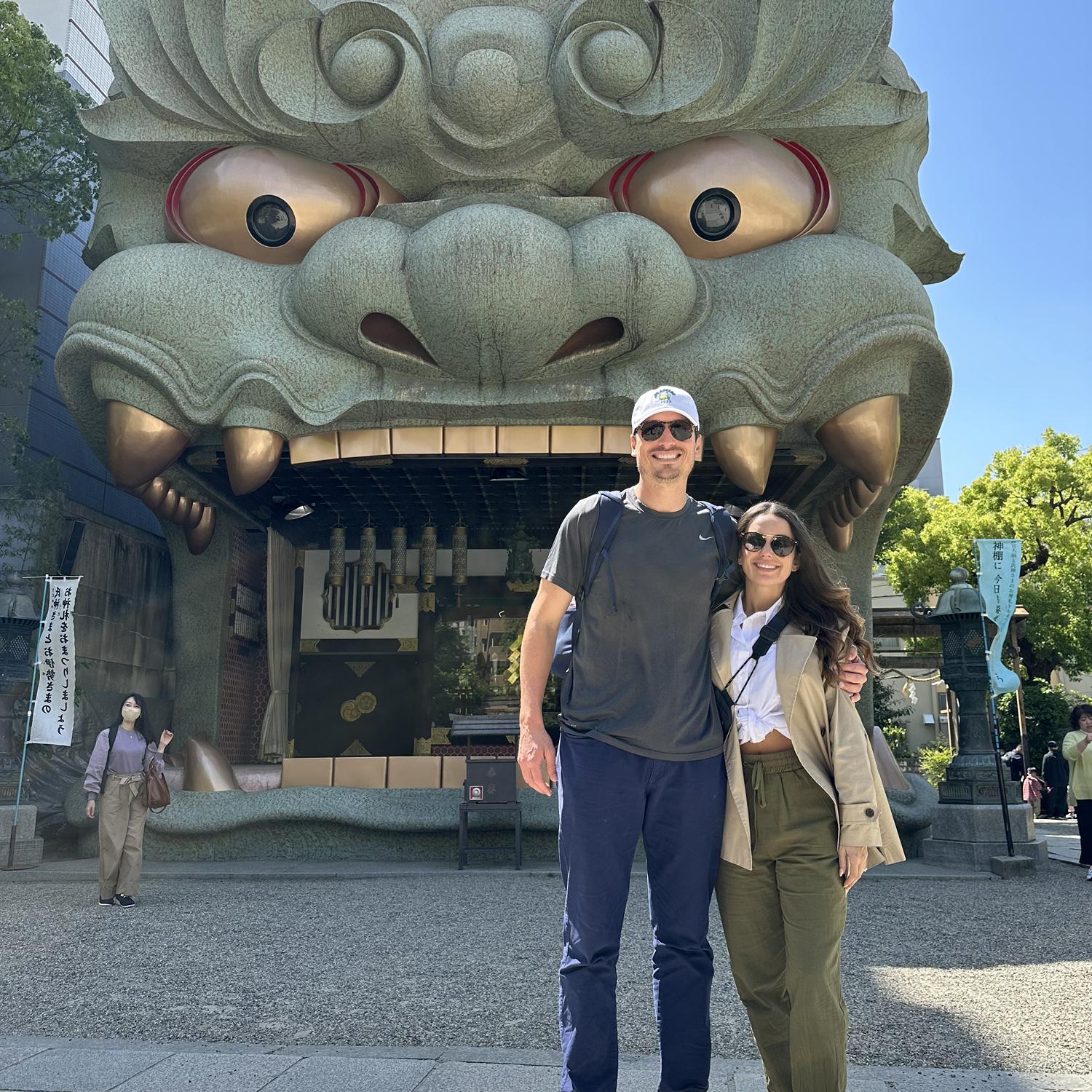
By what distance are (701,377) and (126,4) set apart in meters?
6.41

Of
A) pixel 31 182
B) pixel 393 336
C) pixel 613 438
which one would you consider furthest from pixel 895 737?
pixel 31 182

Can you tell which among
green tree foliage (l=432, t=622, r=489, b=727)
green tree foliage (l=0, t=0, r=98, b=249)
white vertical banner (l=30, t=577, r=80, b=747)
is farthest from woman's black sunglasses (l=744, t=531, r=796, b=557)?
green tree foliage (l=0, t=0, r=98, b=249)

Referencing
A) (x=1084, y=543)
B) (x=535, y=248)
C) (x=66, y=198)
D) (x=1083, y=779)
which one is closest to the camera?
(x=535, y=248)

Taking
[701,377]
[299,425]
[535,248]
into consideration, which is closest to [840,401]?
[701,377]

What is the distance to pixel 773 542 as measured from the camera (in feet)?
8.82

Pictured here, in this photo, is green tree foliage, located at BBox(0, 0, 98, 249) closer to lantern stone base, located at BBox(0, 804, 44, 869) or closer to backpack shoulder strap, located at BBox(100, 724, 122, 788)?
lantern stone base, located at BBox(0, 804, 44, 869)

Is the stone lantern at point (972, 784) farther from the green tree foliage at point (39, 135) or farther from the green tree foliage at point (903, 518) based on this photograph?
the green tree foliage at point (903, 518)

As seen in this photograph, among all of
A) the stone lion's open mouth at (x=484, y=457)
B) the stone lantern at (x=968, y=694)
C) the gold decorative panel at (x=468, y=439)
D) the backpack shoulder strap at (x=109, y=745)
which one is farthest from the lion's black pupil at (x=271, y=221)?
the stone lantern at (x=968, y=694)

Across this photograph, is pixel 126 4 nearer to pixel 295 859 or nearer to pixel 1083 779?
pixel 295 859

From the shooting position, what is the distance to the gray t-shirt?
2.58 metres

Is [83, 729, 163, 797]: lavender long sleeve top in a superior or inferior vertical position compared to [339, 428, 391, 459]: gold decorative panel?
inferior

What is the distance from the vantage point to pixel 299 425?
916 cm

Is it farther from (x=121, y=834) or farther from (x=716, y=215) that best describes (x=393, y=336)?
(x=121, y=834)

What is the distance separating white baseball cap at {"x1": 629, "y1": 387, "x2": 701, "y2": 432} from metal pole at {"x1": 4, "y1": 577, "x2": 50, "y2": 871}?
316 inches
